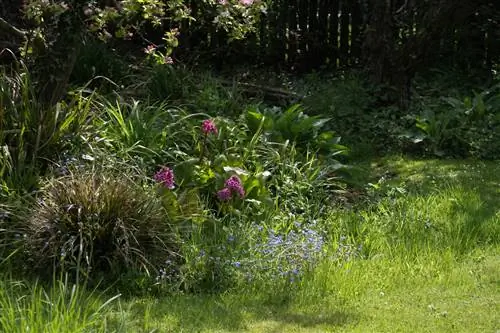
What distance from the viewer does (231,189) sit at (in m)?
6.59

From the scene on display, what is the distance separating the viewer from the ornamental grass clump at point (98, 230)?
5555 millimetres

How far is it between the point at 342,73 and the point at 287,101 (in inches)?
86.9

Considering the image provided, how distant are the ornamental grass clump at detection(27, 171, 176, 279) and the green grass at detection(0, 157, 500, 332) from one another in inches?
13.4

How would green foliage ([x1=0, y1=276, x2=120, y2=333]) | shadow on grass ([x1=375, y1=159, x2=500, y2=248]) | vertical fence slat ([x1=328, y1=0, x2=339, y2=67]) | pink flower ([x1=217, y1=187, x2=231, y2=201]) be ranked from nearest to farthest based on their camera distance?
green foliage ([x1=0, y1=276, x2=120, y2=333]), pink flower ([x1=217, y1=187, x2=231, y2=201]), shadow on grass ([x1=375, y1=159, x2=500, y2=248]), vertical fence slat ([x1=328, y1=0, x2=339, y2=67])

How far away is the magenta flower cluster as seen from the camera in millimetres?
6496

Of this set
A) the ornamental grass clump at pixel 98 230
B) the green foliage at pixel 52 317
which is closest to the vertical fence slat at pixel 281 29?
the ornamental grass clump at pixel 98 230

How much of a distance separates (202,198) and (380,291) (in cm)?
176

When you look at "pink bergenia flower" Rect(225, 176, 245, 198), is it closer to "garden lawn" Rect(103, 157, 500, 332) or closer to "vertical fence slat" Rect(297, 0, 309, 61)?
"garden lawn" Rect(103, 157, 500, 332)

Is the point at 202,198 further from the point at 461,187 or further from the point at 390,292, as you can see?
the point at 461,187

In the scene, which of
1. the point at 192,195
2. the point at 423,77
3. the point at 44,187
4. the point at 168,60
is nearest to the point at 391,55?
the point at 423,77

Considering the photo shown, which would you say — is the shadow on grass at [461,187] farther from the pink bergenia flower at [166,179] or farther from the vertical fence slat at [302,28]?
the vertical fence slat at [302,28]

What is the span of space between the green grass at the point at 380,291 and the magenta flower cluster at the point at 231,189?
2.51 ft

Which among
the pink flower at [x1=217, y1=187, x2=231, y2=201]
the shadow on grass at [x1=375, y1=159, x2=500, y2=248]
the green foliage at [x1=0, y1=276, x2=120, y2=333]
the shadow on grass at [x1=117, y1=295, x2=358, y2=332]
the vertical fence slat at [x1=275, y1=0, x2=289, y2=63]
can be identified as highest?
the vertical fence slat at [x1=275, y1=0, x2=289, y2=63]

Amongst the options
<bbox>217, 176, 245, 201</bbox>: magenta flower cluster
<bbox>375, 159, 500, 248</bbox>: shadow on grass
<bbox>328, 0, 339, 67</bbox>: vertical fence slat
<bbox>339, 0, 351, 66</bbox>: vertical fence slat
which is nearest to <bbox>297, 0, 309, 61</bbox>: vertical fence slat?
<bbox>328, 0, 339, 67</bbox>: vertical fence slat
